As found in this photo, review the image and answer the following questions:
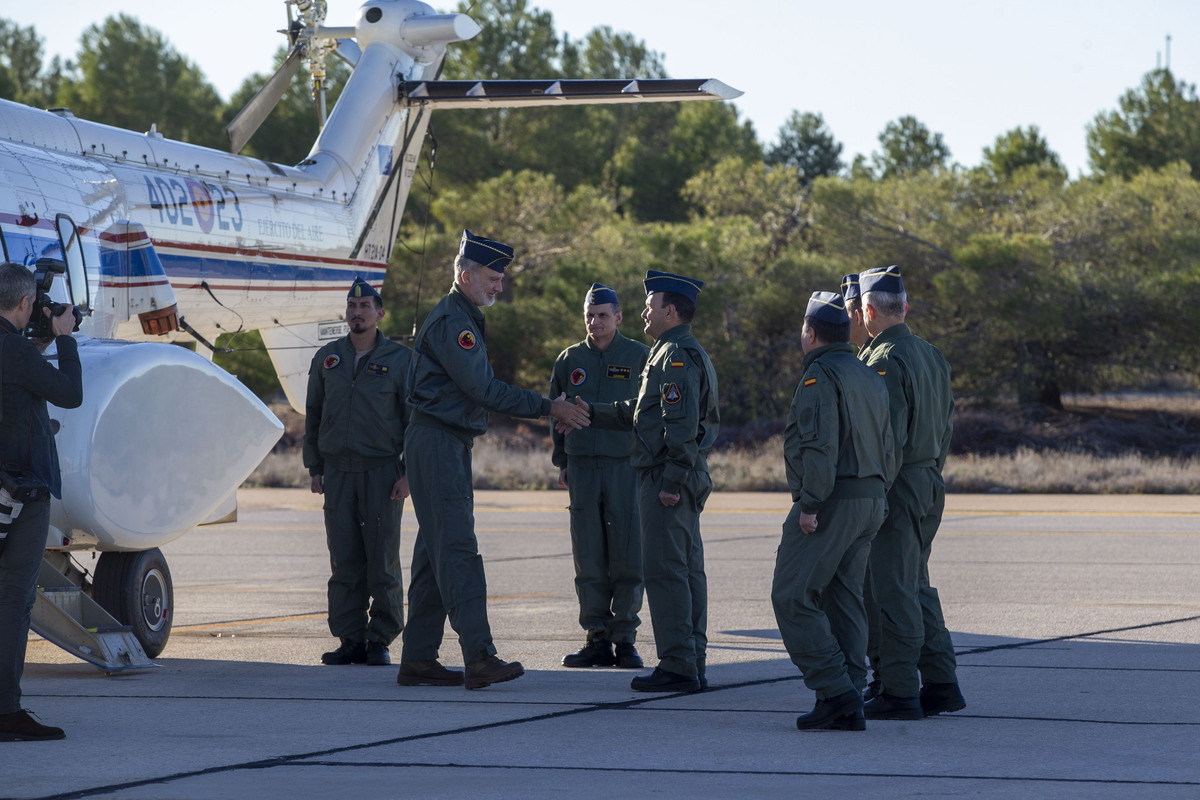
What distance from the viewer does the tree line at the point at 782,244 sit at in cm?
2592

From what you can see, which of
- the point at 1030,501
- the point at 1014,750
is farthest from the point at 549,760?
the point at 1030,501

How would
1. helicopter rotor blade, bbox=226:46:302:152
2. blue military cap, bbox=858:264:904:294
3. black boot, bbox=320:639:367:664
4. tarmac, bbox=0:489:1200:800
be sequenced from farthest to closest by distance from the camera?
1. helicopter rotor blade, bbox=226:46:302:152
2. black boot, bbox=320:639:367:664
3. blue military cap, bbox=858:264:904:294
4. tarmac, bbox=0:489:1200:800

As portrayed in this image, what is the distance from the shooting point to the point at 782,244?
3400 cm

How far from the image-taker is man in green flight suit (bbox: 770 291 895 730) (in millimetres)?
5867

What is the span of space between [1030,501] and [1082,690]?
12.8 m

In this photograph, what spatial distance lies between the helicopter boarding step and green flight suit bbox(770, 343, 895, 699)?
3.65m

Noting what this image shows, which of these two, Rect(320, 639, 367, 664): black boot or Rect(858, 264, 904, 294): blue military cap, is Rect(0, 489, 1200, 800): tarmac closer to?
Rect(320, 639, 367, 664): black boot

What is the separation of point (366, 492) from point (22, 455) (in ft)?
8.31

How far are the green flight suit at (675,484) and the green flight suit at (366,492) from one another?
5.57 ft

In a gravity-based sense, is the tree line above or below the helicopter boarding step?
above

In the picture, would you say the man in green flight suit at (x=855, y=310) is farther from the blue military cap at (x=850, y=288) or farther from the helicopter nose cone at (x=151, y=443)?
the helicopter nose cone at (x=151, y=443)

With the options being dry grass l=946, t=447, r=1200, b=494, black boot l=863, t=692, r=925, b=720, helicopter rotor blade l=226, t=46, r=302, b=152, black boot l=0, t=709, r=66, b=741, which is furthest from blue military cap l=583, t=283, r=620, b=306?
dry grass l=946, t=447, r=1200, b=494

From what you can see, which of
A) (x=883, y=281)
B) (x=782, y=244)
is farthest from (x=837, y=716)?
(x=782, y=244)

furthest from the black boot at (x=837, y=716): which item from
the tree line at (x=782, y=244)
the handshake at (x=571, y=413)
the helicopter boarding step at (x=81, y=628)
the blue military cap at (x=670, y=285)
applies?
the tree line at (x=782, y=244)
